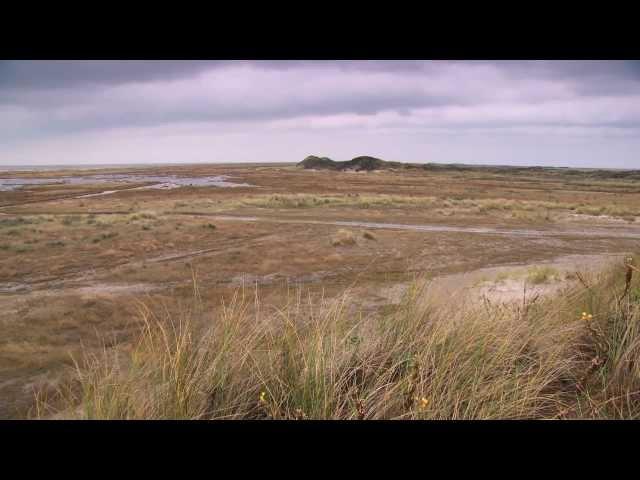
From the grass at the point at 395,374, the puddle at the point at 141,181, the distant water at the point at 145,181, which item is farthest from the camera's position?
the distant water at the point at 145,181

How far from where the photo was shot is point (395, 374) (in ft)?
9.50

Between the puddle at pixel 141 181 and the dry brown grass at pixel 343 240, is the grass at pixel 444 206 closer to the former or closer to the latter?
the dry brown grass at pixel 343 240

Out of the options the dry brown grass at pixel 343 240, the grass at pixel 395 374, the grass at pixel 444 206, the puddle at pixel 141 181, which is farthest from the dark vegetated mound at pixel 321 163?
the grass at pixel 395 374

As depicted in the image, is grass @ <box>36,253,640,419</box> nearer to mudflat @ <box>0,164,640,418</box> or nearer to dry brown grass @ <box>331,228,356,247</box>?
mudflat @ <box>0,164,640,418</box>

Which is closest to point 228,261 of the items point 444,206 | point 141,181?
point 444,206

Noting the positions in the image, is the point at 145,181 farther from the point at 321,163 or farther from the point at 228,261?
the point at 228,261

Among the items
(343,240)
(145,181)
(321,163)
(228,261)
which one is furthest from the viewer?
(321,163)

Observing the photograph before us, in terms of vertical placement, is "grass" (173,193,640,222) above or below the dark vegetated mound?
below

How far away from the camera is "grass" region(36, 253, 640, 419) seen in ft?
7.87

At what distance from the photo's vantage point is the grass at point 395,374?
240 centimetres

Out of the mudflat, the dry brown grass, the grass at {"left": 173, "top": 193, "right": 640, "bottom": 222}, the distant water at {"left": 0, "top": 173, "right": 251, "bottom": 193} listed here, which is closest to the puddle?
the distant water at {"left": 0, "top": 173, "right": 251, "bottom": 193}

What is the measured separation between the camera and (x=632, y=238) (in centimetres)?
1798

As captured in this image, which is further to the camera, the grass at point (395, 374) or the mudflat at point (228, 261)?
the mudflat at point (228, 261)
